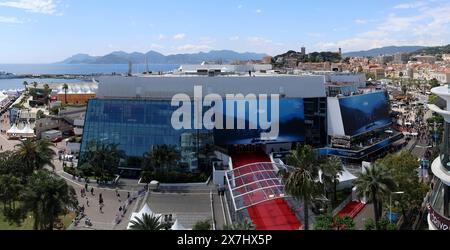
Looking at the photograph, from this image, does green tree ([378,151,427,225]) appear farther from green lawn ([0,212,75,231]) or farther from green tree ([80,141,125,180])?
green tree ([80,141,125,180])

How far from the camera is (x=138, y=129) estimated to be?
3844cm

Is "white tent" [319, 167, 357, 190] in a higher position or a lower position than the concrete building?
lower

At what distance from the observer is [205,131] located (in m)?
37.8

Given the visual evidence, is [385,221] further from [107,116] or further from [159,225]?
[107,116]

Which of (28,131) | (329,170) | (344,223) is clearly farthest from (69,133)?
(344,223)

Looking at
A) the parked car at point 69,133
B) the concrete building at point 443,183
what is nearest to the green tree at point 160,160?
the concrete building at point 443,183

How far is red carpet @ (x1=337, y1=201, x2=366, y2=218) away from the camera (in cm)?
2795

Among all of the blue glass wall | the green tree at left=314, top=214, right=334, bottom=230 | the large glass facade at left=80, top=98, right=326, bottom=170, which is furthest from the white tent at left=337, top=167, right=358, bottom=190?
the green tree at left=314, top=214, right=334, bottom=230

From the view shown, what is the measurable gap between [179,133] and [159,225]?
19446mm

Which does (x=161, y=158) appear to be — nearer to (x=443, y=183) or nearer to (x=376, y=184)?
(x=376, y=184)

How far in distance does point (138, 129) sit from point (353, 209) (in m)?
20.1

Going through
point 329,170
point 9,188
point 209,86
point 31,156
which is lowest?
point 9,188

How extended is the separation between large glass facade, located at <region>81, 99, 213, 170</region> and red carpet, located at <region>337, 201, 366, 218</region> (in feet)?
44.7
